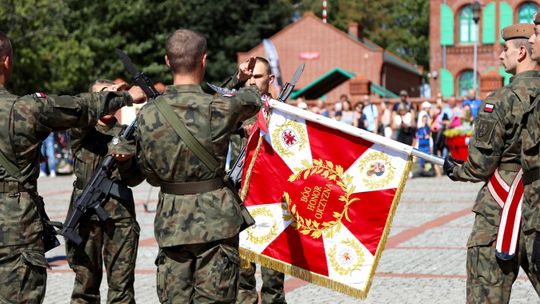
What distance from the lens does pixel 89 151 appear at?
7.54m

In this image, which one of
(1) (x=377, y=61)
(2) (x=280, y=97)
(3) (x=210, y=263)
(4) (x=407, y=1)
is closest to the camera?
(3) (x=210, y=263)

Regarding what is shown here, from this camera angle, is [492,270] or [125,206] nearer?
[492,270]

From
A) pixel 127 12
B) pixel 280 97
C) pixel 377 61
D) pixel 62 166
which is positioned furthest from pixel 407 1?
pixel 280 97

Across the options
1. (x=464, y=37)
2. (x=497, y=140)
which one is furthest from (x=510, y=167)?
(x=464, y=37)

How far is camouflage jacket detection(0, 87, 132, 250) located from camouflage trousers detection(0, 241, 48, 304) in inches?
2.3

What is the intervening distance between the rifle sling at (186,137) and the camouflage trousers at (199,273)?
1.57ft

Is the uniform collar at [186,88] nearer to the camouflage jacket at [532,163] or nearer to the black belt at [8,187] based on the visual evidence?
the black belt at [8,187]

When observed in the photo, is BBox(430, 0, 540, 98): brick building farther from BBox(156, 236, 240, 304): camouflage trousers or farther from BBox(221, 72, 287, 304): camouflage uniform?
BBox(156, 236, 240, 304): camouflage trousers

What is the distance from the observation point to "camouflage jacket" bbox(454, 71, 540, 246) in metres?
6.20

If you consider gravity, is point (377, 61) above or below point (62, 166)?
below

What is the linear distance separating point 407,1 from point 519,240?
81932 millimetres

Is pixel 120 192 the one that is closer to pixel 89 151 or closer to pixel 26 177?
pixel 89 151

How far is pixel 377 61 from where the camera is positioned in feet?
193

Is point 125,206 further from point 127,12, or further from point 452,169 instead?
point 127,12
